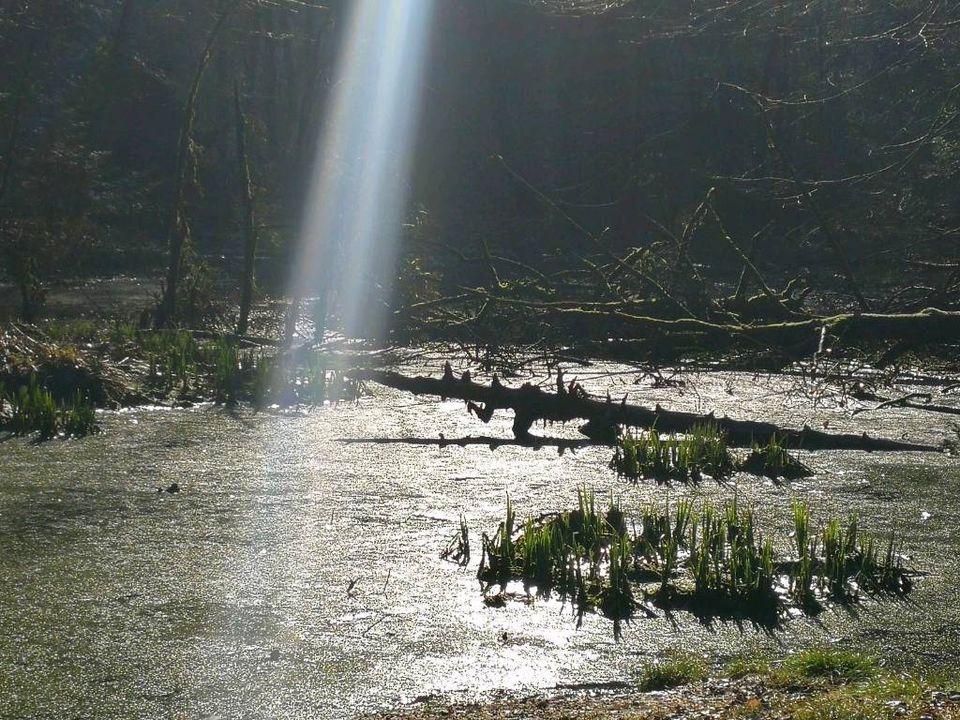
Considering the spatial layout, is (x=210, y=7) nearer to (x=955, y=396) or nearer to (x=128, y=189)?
(x=128, y=189)

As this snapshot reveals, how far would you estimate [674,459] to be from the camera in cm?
578

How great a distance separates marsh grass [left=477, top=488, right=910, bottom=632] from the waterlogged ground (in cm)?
11

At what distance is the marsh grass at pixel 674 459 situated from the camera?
5.68 meters

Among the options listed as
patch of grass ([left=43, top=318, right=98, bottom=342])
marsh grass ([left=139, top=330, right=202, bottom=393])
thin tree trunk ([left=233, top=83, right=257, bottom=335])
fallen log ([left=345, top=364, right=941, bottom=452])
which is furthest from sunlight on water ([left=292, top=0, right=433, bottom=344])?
fallen log ([left=345, top=364, right=941, bottom=452])

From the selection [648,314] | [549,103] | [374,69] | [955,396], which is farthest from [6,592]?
[549,103]

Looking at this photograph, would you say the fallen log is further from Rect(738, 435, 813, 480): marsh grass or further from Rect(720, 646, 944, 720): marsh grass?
Rect(720, 646, 944, 720): marsh grass

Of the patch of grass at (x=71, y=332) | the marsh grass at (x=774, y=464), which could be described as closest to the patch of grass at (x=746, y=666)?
the marsh grass at (x=774, y=464)

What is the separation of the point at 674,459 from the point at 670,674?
249 cm

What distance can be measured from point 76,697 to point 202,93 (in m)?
19.2

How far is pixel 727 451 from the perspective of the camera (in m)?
6.02

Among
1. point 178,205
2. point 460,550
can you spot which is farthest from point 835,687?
point 178,205

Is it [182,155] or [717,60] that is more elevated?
[717,60]

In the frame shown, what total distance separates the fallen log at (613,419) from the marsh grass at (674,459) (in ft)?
0.99

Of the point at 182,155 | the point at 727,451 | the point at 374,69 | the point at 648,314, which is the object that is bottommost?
the point at 727,451
